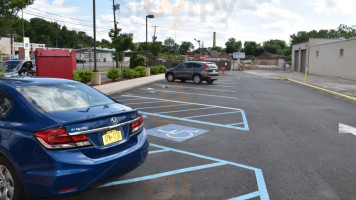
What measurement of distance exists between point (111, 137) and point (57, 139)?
0.67 metres

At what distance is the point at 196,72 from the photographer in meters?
22.2

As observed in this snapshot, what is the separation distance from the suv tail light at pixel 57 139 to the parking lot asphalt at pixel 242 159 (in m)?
0.66

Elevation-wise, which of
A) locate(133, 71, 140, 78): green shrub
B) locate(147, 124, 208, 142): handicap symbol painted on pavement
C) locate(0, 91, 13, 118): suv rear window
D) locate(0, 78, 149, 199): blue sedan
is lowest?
locate(147, 124, 208, 142): handicap symbol painted on pavement

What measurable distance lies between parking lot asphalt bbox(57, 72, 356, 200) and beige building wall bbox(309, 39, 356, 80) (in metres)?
21.9

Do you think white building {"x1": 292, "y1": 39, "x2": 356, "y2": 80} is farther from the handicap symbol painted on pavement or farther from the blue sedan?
the blue sedan

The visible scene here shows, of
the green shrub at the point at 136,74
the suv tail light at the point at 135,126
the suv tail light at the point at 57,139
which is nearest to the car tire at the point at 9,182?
the suv tail light at the point at 57,139

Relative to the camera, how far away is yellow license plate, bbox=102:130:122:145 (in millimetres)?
3592

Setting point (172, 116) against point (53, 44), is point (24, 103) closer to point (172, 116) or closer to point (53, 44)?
point (172, 116)

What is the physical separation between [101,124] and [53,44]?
5800 inches

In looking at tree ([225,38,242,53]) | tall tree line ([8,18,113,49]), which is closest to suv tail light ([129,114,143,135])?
tall tree line ([8,18,113,49])

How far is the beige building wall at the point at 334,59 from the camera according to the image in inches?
1125

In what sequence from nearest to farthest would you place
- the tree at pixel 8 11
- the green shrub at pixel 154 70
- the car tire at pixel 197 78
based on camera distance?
the tree at pixel 8 11 < the car tire at pixel 197 78 < the green shrub at pixel 154 70

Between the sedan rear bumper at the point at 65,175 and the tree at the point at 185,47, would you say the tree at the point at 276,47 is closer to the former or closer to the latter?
the tree at the point at 185,47

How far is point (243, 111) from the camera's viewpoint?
10.6 metres
